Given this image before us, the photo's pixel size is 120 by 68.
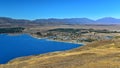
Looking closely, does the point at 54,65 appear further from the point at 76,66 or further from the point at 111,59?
the point at 111,59

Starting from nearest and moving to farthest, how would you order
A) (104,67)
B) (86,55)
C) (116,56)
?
(104,67) < (116,56) < (86,55)

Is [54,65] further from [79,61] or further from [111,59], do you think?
[111,59]

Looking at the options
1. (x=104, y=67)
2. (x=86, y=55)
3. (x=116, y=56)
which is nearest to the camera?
(x=104, y=67)

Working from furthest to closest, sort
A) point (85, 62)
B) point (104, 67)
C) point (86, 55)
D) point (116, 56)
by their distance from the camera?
point (86, 55) < point (116, 56) < point (85, 62) < point (104, 67)

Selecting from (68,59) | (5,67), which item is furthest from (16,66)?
(68,59)

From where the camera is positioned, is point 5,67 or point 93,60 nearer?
point 93,60

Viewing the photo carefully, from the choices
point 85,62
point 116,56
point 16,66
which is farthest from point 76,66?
point 16,66

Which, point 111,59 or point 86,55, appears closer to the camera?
point 111,59

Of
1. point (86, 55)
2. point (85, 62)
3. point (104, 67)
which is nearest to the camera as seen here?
point (104, 67)
